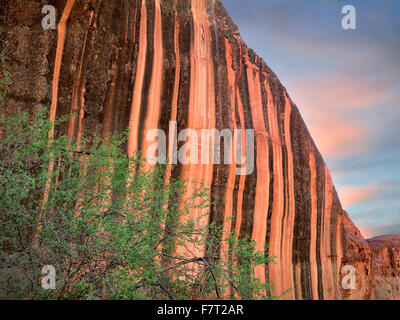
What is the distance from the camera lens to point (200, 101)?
37.4ft

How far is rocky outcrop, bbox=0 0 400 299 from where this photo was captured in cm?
922

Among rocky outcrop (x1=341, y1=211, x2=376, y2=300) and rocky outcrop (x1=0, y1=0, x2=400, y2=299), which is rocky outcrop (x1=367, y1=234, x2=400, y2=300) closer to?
rocky outcrop (x1=341, y1=211, x2=376, y2=300)

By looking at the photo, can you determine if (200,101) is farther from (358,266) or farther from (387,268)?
(387,268)

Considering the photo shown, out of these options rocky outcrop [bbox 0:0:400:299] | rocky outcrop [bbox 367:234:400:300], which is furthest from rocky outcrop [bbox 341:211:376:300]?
rocky outcrop [bbox 367:234:400:300]

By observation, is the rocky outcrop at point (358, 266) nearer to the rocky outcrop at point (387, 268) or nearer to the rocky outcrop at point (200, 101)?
the rocky outcrop at point (200, 101)

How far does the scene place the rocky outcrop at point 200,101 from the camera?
9.22m

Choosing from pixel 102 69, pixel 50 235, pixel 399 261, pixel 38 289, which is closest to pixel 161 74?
pixel 102 69

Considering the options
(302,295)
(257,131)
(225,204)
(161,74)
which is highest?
(161,74)

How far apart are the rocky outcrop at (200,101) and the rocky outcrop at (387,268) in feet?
9.87

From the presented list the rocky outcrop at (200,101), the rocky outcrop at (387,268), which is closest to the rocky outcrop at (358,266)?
the rocky outcrop at (200,101)

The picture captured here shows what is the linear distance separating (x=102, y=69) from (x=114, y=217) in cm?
471

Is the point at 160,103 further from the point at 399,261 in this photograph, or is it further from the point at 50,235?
the point at 399,261

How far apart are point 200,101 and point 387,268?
13840 mm
